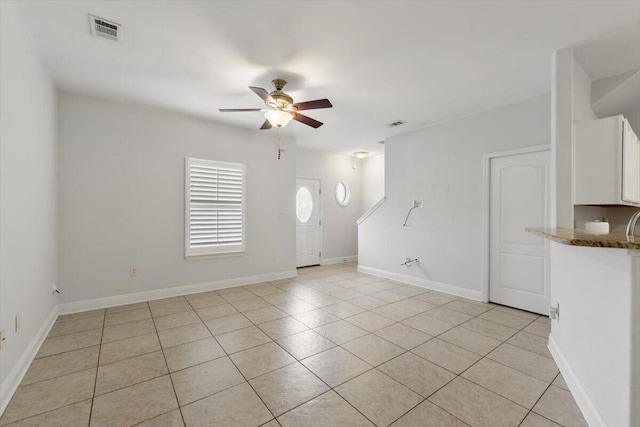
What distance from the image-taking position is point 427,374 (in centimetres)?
214

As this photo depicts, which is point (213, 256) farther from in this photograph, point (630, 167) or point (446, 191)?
point (630, 167)

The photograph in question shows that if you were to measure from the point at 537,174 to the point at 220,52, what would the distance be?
390cm

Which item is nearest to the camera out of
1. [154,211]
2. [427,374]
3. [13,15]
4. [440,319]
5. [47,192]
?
[13,15]

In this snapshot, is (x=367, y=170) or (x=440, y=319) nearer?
(x=440, y=319)

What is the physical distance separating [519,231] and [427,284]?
1.60 meters

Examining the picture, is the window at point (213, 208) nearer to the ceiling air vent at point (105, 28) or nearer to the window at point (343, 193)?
the ceiling air vent at point (105, 28)

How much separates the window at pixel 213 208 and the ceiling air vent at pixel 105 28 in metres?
2.02

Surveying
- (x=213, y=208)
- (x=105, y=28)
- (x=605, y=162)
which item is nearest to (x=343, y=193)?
(x=213, y=208)

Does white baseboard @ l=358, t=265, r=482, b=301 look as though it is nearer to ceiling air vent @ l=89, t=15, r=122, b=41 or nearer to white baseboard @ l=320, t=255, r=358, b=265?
white baseboard @ l=320, t=255, r=358, b=265

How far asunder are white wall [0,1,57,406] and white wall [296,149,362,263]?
4.25 m

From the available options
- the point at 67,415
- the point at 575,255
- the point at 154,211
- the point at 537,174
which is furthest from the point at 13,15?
the point at 537,174

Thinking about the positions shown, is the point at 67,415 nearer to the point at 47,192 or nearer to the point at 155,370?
the point at 155,370

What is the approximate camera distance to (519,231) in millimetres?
3562

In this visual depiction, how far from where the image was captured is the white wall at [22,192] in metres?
1.83
